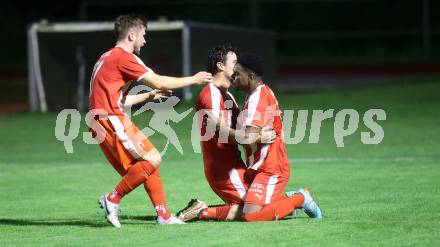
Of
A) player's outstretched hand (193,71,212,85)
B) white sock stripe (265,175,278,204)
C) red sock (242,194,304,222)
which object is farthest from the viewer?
white sock stripe (265,175,278,204)

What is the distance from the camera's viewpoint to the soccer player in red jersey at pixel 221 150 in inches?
359

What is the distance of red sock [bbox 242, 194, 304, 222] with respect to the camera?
29.0ft

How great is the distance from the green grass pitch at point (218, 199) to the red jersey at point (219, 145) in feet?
2.04

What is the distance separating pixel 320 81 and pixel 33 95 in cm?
1230

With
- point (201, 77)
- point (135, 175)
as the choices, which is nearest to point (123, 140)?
point (135, 175)

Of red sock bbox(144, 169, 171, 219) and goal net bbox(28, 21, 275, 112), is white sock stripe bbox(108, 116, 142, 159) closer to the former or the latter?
red sock bbox(144, 169, 171, 219)

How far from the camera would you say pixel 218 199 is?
10930 mm

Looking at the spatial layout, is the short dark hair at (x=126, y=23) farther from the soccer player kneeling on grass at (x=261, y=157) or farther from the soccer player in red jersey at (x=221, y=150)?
the soccer player kneeling on grass at (x=261, y=157)

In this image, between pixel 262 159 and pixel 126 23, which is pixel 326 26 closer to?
pixel 262 159

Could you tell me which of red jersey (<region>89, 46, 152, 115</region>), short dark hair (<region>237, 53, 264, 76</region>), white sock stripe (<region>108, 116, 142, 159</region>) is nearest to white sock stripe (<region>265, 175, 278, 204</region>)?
short dark hair (<region>237, 53, 264, 76</region>)

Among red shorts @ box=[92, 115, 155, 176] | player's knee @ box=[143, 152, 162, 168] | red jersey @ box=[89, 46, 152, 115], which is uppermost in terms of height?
red jersey @ box=[89, 46, 152, 115]

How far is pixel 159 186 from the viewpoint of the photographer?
352 inches

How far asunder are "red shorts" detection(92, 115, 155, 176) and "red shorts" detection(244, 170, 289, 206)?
100 cm

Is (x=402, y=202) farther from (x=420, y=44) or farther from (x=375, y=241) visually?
(x=420, y=44)
